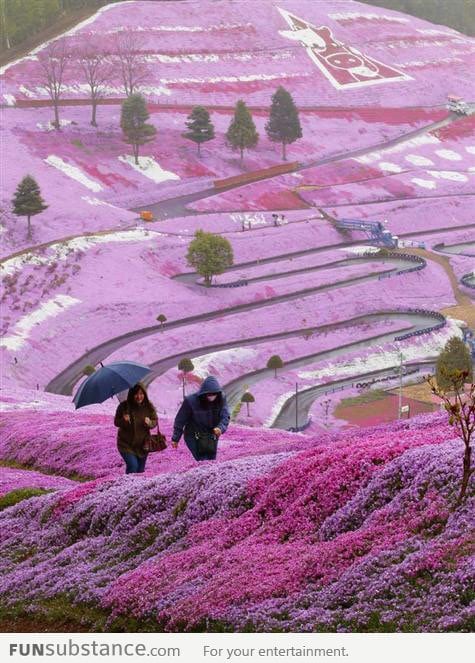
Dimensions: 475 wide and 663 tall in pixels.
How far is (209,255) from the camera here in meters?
128

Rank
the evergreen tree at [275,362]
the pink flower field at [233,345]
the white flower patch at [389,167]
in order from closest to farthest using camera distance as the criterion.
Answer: the pink flower field at [233,345], the evergreen tree at [275,362], the white flower patch at [389,167]

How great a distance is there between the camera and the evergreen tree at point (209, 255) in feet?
419

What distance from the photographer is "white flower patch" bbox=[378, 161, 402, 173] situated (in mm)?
178875

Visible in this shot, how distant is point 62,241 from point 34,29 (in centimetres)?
7278

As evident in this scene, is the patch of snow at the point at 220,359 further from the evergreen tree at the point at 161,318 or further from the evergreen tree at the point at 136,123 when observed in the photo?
the evergreen tree at the point at 136,123

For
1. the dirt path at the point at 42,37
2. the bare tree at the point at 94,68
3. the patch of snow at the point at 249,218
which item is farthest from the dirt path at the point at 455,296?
the dirt path at the point at 42,37

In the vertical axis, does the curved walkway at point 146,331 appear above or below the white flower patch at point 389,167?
below

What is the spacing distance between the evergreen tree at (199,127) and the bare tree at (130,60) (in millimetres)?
14345

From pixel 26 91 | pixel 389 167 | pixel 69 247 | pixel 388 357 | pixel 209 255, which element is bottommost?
pixel 388 357

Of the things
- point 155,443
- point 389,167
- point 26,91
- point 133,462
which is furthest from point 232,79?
point 155,443

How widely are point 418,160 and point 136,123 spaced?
44566 mm

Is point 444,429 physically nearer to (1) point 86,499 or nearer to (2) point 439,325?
(1) point 86,499

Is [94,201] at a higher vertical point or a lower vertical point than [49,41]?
lower

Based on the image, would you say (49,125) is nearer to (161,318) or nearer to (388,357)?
(161,318)
